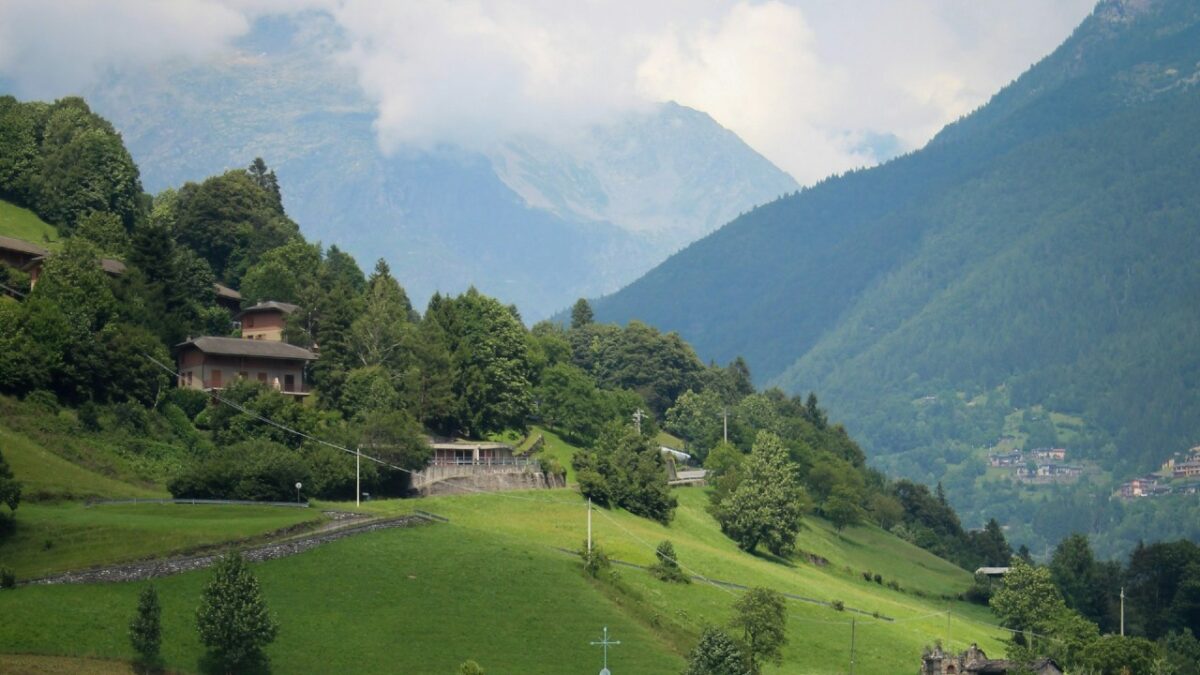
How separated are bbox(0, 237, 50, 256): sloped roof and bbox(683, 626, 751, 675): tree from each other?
6657 cm

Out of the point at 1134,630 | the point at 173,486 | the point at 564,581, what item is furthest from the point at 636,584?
the point at 1134,630

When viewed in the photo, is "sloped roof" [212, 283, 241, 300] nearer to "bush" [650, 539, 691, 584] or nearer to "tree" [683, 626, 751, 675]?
"bush" [650, 539, 691, 584]

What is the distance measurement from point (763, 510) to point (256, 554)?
6162cm

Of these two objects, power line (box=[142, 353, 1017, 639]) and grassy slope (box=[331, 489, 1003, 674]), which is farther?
power line (box=[142, 353, 1017, 639])

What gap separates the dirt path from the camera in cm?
9362

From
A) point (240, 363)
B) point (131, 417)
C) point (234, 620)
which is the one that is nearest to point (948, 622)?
point (240, 363)

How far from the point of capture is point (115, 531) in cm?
9994

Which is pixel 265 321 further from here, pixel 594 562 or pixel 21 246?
pixel 594 562

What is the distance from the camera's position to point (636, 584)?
118 metres

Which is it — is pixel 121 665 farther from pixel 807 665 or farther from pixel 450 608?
pixel 807 665

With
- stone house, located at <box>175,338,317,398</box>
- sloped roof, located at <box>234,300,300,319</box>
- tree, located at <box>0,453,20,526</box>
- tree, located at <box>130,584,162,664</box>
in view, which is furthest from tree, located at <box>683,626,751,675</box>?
Result: sloped roof, located at <box>234,300,300,319</box>

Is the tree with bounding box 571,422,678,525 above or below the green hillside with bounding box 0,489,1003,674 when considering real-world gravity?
above

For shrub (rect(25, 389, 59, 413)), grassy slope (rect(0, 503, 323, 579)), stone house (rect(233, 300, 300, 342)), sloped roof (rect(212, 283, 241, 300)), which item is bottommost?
grassy slope (rect(0, 503, 323, 579))

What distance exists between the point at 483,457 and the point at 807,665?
39.6 meters
